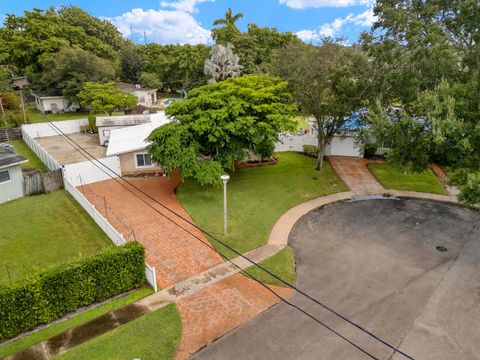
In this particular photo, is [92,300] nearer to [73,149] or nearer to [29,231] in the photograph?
[29,231]

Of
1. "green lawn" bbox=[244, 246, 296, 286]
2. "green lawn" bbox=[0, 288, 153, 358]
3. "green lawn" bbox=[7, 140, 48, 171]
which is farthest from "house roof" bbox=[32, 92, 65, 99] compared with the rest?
"green lawn" bbox=[244, 246, 296, 286]

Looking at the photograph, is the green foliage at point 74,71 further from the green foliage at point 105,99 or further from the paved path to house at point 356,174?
the paved path to house at point 356,174

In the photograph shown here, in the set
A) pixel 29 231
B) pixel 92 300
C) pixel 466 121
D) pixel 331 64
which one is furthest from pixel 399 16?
pixel 29 231

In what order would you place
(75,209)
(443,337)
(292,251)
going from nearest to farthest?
(443,337) → (292,251) → (75,209)

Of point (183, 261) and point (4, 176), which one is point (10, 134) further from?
point (183, 261)

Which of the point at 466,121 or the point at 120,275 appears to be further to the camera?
the point at 466,121

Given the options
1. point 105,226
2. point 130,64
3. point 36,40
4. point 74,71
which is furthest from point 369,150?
point 130,64
